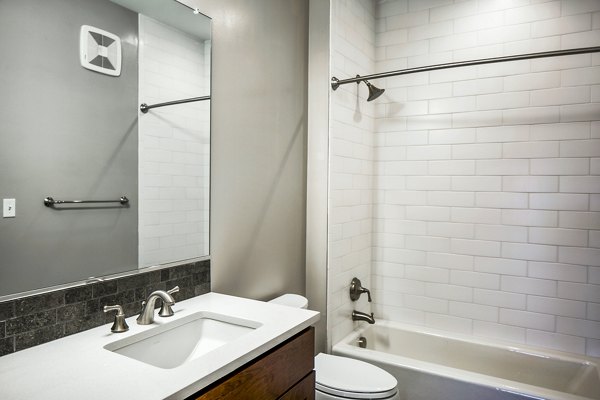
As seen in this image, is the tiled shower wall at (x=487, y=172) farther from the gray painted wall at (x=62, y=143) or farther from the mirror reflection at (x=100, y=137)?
the gray painted wall at (x=62, y=143)

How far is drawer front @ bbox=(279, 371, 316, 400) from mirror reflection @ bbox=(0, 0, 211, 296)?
2.22ft

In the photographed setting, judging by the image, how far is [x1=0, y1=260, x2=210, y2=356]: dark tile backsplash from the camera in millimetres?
1059

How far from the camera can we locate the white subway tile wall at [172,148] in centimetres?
146

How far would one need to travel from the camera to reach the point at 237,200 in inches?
74.9

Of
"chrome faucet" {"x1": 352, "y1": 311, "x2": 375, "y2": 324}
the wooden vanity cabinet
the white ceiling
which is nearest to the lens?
the wooden vanity cabinet

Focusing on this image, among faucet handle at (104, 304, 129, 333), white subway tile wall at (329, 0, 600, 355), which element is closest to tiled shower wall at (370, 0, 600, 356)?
white subway tile wall at (329, 0, 600, 355)

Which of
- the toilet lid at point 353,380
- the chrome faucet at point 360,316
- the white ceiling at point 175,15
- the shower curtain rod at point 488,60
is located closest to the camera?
the white ceiling at point 175,15

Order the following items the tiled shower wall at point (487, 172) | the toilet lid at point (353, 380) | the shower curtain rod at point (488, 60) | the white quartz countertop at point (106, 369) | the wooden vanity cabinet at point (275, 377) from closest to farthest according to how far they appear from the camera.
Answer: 1. the white quartz countertop at point (106, 369)
2. the wooden vanity cabinet at point (275, 377)
3. the toilet lid at point (353, 380)
4. the shower curtain rod at point (488, 60)
5. the tiled shower wall at point (487, 172)

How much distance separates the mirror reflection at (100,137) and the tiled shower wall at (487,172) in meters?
1.04

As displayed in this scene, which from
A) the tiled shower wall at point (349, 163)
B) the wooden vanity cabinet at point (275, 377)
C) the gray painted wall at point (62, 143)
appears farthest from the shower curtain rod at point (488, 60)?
the wooden vanity cabinet at point (275, 377)

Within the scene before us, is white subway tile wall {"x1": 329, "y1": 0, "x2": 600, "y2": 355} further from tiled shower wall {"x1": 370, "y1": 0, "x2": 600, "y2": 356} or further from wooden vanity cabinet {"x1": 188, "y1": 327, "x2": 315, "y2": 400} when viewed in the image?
wooden vanity cabinet {"x1": 188, "y1": 327, "x2": 315, "y2": 400}

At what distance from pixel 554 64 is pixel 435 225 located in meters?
1.25

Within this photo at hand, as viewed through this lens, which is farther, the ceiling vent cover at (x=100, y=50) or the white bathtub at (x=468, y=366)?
the white bathtub at (x=468, y=366)

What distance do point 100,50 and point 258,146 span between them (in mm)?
897
